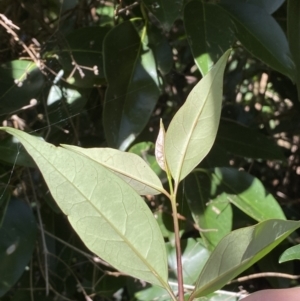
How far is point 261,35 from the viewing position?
0.63 metres

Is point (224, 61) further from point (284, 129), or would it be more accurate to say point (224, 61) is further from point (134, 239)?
point (284, 129)

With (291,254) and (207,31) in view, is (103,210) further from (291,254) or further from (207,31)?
(207,31)

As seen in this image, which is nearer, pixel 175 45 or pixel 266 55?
pixel 266 55

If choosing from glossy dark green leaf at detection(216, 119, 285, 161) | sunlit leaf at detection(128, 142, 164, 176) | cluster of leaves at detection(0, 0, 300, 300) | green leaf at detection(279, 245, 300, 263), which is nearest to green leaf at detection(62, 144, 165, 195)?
cluster of leaves at detection(0, 0, 300, 300)

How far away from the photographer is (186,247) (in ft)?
2.44

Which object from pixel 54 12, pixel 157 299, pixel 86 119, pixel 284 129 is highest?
pixel 54 12

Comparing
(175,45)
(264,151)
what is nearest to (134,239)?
(264,151)

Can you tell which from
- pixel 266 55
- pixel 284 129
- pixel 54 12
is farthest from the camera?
pixel 284 129

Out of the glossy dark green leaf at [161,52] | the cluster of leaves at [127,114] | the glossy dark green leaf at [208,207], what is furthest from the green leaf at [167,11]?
the glossy dark green leaf at [208,207]

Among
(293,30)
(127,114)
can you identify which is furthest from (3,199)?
(293,30)

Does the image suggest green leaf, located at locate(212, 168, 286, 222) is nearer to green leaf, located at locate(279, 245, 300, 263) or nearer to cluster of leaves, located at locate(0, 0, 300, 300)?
cluster of leaves, located at locate(0, 0, 300, 300)

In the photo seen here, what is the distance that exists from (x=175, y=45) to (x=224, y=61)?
2.02ft

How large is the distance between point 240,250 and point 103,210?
0.10 metres

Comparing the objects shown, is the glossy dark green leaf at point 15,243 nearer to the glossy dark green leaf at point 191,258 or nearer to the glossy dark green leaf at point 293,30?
the glossy dark green leaf at point 191,258
